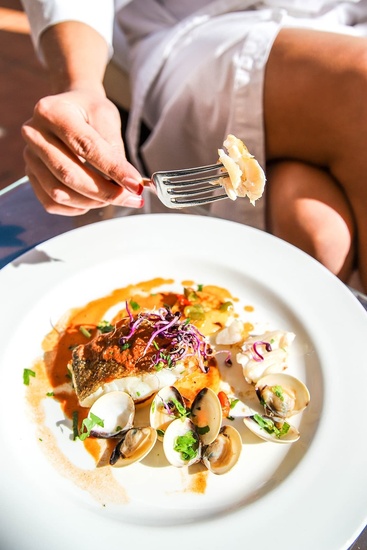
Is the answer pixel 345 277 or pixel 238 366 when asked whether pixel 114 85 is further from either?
pixel 238 366

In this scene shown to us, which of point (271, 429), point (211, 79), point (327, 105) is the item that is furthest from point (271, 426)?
point (211, 79)

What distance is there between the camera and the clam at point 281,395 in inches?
47.6

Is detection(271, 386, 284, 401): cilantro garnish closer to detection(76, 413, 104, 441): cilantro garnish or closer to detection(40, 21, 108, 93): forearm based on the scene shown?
detection(76, 413, 104, 441): cilantro garnish

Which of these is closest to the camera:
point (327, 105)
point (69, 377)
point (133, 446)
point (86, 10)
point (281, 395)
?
point (133, 446)

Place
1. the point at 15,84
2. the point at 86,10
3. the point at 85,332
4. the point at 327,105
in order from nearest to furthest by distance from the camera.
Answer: the point at 85,332 < the point at 327,105 < the point at 86,10 < the point at 15,84

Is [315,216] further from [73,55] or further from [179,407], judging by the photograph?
[73,55]

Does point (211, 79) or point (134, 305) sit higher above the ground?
point (211, 79)

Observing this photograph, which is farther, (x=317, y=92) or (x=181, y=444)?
(x=317, y=92)

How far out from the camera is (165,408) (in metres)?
1.20

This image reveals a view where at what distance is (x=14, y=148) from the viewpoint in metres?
3.46

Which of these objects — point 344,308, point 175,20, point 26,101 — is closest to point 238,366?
point 344,308

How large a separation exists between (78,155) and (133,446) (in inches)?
27.6

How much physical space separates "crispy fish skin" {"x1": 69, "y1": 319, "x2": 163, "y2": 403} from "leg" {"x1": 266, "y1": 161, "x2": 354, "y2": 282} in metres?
0.66

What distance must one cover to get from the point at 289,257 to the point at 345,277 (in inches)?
14.6
